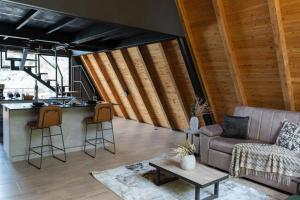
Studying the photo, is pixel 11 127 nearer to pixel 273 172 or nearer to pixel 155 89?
pixel 155 89

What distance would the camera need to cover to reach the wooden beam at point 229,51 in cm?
395

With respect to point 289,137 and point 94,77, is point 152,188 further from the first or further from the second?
point 94,77

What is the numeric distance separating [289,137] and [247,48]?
5.25 feet

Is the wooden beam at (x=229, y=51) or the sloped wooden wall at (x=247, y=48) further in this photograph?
the wooden beam at (x=229, y=51)

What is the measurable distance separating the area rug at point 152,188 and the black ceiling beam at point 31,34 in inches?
144

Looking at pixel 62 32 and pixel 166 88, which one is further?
pixel 166 88

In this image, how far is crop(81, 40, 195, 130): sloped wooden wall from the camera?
5.95 meters

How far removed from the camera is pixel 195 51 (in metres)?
4.93

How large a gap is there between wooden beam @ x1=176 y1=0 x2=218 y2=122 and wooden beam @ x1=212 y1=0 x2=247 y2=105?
698mm

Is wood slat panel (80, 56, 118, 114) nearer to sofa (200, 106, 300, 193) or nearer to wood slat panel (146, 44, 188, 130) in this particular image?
wood slat panel (146, 44, 188, 130)

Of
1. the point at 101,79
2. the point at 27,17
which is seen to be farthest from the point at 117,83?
the point at 27,17

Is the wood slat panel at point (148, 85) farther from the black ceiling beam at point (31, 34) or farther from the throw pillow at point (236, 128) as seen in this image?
the throw pillow at point (236, 128)

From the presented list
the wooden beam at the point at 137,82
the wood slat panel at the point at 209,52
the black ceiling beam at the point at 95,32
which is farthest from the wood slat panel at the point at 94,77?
the wood slat panel at the point at 209,52

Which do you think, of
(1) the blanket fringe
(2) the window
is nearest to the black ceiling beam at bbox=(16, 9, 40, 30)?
(2) the window
